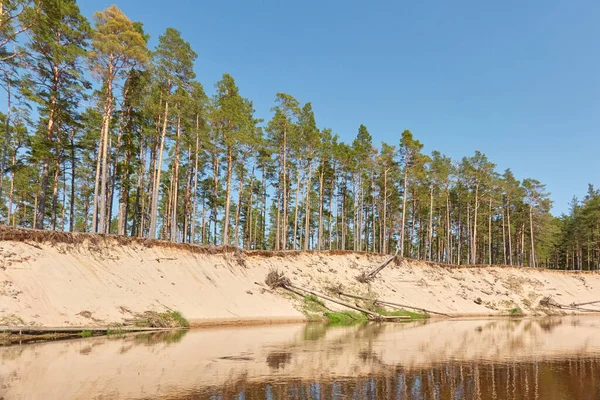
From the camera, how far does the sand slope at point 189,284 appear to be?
60.7ft

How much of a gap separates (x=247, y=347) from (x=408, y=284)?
2750cm

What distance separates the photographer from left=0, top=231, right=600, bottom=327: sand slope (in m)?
18.5

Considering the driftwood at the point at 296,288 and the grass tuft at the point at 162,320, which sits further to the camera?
the driftwood at the point at 296,288

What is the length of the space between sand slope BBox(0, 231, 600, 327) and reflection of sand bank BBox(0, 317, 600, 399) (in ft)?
12.2

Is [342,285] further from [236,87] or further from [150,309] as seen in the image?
[236,87]

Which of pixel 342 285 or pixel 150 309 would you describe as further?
pixel 342 285

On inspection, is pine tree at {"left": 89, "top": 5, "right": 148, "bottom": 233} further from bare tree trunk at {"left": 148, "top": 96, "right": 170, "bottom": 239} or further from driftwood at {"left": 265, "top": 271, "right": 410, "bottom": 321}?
driftwood at {"left": 265, "top": 271, "right": 410, "bottom": 321}

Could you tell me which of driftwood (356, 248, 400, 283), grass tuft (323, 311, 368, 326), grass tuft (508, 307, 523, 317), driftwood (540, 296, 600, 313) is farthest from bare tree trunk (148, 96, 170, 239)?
driftwood (540, 296, 600, 313)

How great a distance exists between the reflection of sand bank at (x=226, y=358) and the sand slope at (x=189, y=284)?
12.2 feet

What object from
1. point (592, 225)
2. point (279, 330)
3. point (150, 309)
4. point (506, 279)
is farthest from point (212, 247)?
point (592, 225)

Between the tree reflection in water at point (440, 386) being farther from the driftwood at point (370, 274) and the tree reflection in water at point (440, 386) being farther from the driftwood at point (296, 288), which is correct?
the driftwood at point (370, 274)

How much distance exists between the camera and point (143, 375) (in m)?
9.91

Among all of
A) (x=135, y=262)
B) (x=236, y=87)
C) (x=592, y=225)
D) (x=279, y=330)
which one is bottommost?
(x=279, y=330)

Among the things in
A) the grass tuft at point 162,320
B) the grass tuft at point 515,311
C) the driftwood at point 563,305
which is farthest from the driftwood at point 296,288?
the driftwood at point 563,305
